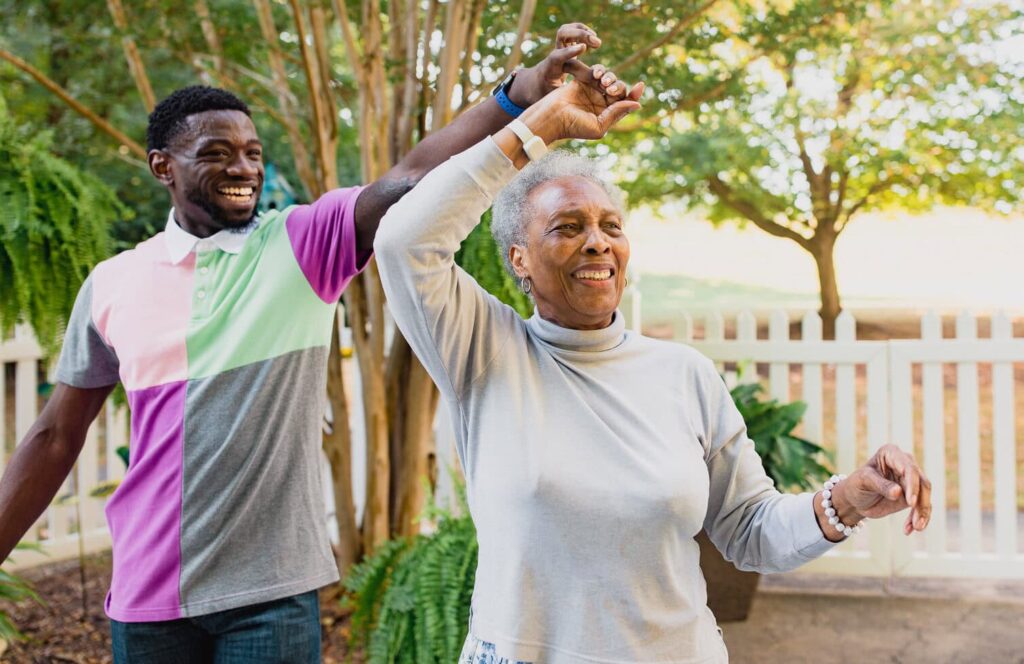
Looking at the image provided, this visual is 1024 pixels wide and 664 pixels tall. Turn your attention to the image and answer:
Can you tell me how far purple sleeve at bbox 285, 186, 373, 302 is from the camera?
198 centimetres

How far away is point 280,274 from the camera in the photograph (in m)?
2.03

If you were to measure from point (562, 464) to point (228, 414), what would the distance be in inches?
28.5

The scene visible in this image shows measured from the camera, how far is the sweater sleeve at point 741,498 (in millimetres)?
1776

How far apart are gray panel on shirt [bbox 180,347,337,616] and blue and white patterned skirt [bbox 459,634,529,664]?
0.47m

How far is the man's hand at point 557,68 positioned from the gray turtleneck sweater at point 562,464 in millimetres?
214

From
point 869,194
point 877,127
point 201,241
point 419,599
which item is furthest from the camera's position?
point 869,194

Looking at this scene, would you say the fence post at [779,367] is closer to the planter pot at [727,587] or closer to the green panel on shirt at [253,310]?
the planter pot at [727,587]

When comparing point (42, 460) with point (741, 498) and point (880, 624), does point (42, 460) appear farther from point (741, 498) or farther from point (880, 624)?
point (880, 624)

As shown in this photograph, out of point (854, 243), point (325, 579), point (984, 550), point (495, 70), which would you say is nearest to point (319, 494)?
point (325, 579)

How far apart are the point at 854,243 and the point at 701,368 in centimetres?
2275

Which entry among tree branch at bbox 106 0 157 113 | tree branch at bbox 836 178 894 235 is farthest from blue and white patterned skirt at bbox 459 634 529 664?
tree branch at bbox 836 178 894 235

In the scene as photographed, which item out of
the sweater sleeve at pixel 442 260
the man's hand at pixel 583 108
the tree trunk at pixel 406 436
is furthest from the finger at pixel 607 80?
the tree trunk at pixel 406 436

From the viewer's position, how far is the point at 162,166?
7.36ft

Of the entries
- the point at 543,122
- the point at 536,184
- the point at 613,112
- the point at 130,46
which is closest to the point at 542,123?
the point at 543,122
